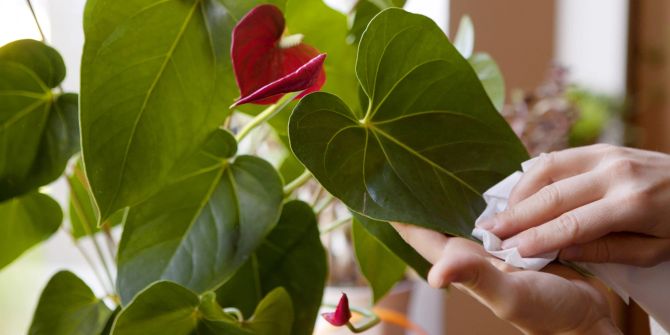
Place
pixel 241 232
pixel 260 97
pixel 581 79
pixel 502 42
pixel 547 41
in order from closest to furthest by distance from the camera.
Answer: pixel 260 97
pixel 241 232
pixel 502 42
pixel 547 41
pixel 581 79

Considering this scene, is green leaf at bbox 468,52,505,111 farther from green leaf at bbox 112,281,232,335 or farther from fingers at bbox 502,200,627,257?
green leaf at bbox 112,281,232,335

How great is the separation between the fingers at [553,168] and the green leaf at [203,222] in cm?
19

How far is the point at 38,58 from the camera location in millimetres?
633

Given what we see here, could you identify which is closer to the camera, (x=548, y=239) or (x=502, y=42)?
(x=548, y=239)

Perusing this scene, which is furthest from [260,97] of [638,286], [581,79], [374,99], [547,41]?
[581,79]

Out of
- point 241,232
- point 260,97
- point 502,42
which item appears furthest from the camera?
point 502,42

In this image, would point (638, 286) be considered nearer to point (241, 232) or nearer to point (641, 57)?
point (241, 232)

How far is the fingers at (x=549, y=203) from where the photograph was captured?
0.55m

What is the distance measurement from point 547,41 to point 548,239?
2222mm

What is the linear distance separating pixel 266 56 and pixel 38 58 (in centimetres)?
20

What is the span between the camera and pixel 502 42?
242 cm

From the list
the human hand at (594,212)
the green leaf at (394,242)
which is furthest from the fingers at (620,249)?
the green leaf at (394,242)

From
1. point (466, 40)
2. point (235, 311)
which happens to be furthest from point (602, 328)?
point (466, 40)

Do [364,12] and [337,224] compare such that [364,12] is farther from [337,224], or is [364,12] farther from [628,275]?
[628,275]
